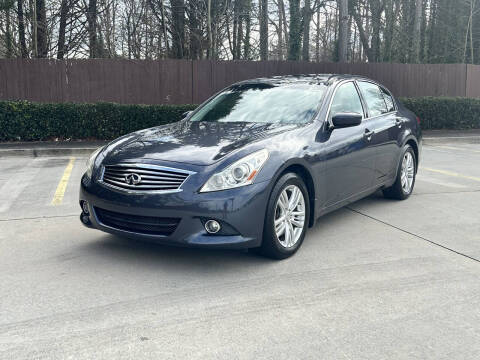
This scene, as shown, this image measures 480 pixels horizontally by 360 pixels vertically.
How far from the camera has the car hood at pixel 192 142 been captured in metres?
4.14

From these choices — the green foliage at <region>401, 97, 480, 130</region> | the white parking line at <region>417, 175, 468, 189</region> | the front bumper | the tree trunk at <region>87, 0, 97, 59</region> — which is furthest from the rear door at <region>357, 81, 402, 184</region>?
the tree trunk at <region>87, 0, 97, 59</region>

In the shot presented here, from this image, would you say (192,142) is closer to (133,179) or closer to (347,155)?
(133,179)

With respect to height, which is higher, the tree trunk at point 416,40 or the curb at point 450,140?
the tree trunk at point 416,40

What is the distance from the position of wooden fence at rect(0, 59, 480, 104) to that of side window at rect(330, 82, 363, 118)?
10.9 metres

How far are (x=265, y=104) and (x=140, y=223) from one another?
203 cm

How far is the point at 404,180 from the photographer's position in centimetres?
676

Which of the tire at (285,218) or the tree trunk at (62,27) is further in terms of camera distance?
the tree trunk at (62,27)

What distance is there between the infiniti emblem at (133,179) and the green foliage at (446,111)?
13.6m

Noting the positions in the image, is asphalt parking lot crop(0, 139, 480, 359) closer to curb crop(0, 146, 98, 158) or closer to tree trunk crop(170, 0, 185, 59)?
curb crop(0, 146, 98, 158)

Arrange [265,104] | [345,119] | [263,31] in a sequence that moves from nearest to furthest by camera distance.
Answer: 1. [345,119]
2. [265,104]
3. [263,31]

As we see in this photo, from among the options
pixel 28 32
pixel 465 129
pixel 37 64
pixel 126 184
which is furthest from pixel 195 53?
pixel 126 184

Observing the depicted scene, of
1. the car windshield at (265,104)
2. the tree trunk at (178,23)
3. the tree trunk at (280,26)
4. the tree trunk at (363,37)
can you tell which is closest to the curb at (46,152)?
the car windshield at (265,104)

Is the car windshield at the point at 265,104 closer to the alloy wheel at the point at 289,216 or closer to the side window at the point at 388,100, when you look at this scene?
the alloy wheel at the point at 289,216

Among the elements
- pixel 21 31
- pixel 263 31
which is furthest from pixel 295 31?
pixel 21 31
